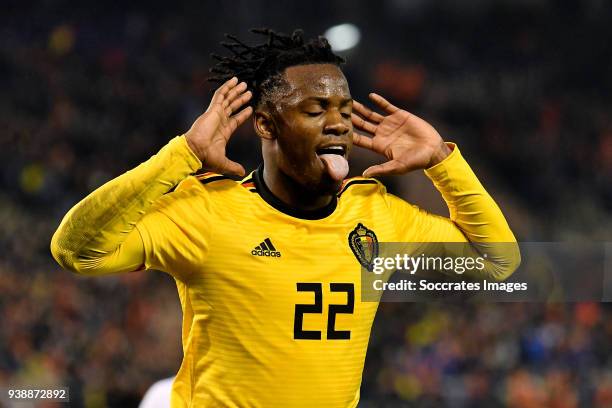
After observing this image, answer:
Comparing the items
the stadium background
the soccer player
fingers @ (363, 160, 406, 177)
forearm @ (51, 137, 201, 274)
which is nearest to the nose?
the soccer player

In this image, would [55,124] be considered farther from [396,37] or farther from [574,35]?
[574,35]

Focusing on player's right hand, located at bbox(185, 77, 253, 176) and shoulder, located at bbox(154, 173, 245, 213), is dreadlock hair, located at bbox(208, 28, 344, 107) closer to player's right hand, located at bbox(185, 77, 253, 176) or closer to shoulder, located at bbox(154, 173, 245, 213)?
player's right hand, located at bbox(185, 77, 253, 176)

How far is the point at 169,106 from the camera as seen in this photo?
879 centimetres

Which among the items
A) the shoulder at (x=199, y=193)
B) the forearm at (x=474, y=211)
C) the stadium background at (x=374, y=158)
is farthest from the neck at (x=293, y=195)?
the stadium background at (x=374, y=158)

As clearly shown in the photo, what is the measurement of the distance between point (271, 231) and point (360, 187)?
15.2 inches

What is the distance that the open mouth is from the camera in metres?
2.69

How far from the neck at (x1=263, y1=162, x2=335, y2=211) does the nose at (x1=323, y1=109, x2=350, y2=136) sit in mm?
203

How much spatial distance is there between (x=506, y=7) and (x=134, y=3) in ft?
13.2

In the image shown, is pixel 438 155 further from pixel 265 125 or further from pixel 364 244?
pixel 265 125

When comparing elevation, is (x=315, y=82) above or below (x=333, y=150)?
above


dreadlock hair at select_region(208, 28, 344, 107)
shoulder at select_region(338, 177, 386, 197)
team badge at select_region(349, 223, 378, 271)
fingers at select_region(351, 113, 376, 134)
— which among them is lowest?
team badge at select_region(349, 223, 378, 271)

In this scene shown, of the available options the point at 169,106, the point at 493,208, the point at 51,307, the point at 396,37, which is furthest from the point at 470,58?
the point at 493,208

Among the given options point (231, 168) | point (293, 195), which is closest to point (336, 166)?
point (293, 195)

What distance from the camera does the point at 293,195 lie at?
9.16ft
